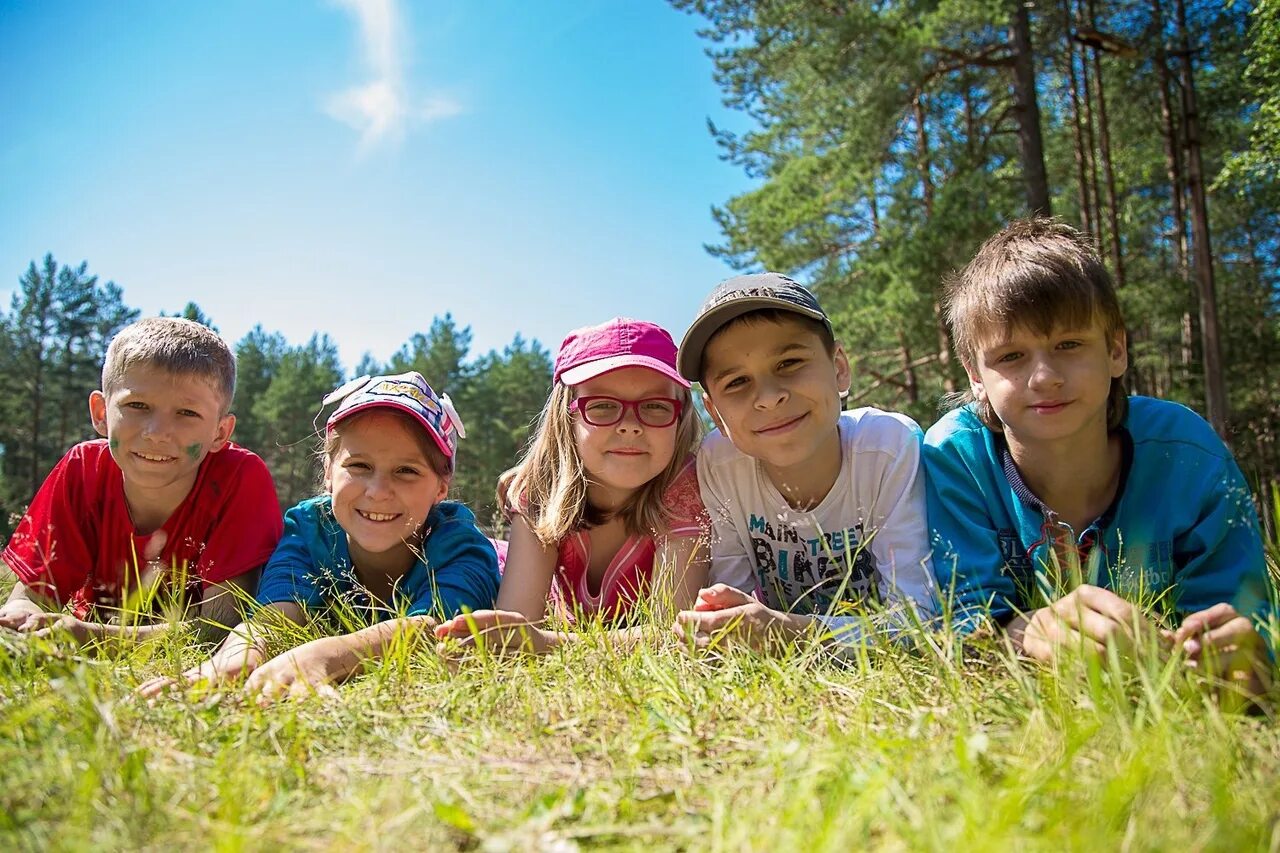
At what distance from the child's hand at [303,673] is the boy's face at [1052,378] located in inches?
84.6

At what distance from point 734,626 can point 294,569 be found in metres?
1.93

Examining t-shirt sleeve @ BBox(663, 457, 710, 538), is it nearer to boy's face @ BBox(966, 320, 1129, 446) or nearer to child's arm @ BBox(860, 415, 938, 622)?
child's arm @ BBox(860, 415, 938, 622)

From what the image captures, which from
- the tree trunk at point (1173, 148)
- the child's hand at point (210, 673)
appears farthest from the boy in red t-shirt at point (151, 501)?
the tree trunk at point (1173, 148)

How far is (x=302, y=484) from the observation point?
3962 centimetres

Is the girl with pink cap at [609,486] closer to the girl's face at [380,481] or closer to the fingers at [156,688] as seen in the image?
the girl's face at [380,481]

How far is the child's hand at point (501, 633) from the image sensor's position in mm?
2009

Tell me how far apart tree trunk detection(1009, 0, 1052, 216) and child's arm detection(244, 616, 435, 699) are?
36.0ft

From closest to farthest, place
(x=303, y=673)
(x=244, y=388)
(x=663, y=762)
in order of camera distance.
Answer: (x=663, y=762)
(x=303, y=673)
(x=244, y=388)

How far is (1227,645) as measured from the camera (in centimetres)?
149

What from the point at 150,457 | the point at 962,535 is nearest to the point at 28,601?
the point at 150,457

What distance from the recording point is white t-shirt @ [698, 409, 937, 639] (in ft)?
8.51

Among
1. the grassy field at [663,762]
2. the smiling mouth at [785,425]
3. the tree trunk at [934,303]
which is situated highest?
the tree trunk at [934,303]

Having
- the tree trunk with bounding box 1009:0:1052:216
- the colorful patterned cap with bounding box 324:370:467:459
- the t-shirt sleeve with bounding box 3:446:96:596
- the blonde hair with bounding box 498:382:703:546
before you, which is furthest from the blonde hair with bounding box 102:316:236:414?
the tree trunk with bounding box 1009:0:1052:216

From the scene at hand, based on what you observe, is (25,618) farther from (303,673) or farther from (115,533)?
(303,673)
